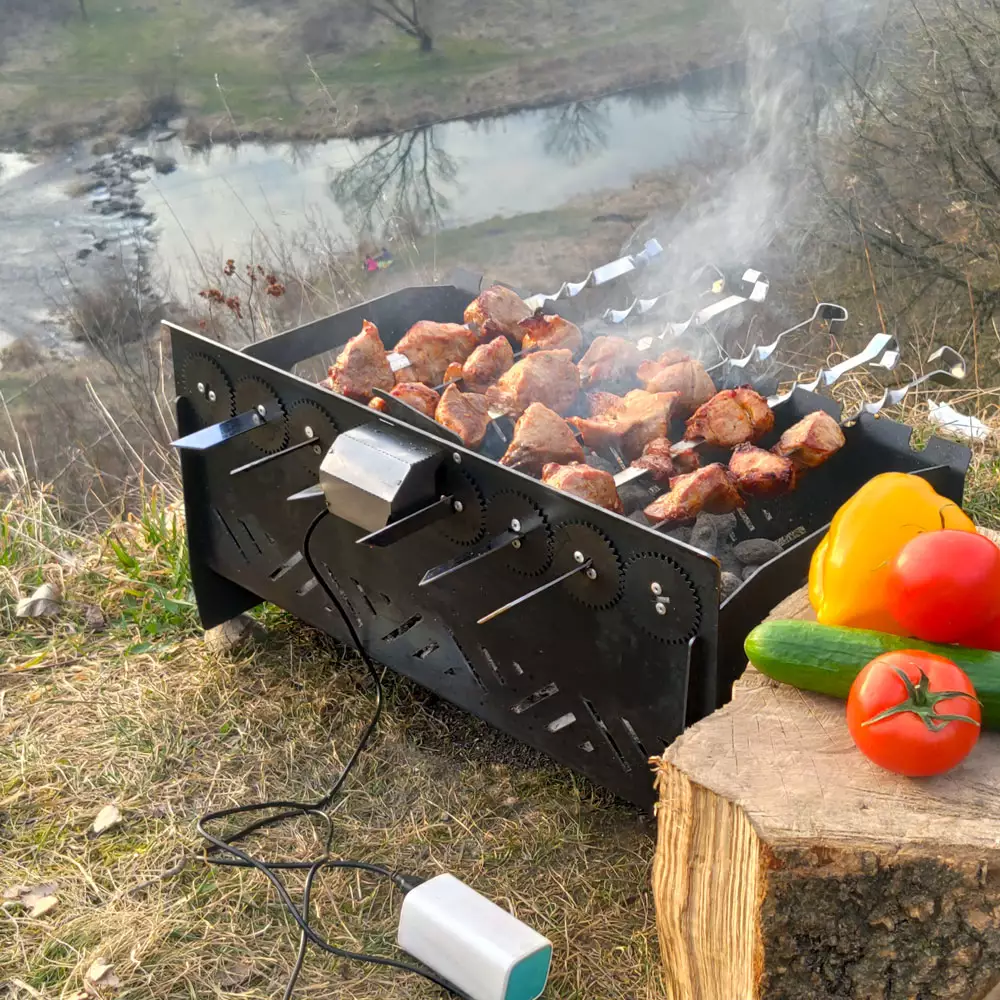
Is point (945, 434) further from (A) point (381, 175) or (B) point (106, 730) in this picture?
(A) point (381, 175)

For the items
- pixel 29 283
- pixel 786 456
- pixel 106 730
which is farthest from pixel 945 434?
pixel 29 283

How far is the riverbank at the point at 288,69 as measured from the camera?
12234 millimetres

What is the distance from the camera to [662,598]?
2516mm

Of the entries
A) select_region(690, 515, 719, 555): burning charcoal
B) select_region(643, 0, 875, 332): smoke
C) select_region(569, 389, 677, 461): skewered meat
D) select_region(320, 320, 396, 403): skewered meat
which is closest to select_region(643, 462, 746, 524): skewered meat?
select_region(690, 515, 719, 555): burning charcoal

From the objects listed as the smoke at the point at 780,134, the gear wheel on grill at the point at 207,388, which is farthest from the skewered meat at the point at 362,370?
the smoke at the point at 780,134

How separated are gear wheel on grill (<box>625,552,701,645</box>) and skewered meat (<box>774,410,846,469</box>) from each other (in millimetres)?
863

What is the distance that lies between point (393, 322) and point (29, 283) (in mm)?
8919

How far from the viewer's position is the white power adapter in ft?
8.49

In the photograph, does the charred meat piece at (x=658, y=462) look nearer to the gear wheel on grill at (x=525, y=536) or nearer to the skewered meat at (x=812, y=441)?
the skewered meat at (x=812, y=441)

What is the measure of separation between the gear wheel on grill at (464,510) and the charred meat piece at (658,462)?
0.61 metres

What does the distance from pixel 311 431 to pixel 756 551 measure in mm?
1377

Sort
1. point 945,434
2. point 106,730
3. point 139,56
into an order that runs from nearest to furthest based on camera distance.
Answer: point 106,730
point 945,434
point 139,56

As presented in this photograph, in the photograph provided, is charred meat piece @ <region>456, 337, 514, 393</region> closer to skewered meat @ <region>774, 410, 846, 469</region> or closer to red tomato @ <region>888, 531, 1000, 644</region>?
skewered meat @ <region>774, 410, 846, 469</region>

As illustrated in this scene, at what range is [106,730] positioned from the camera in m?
3.78
